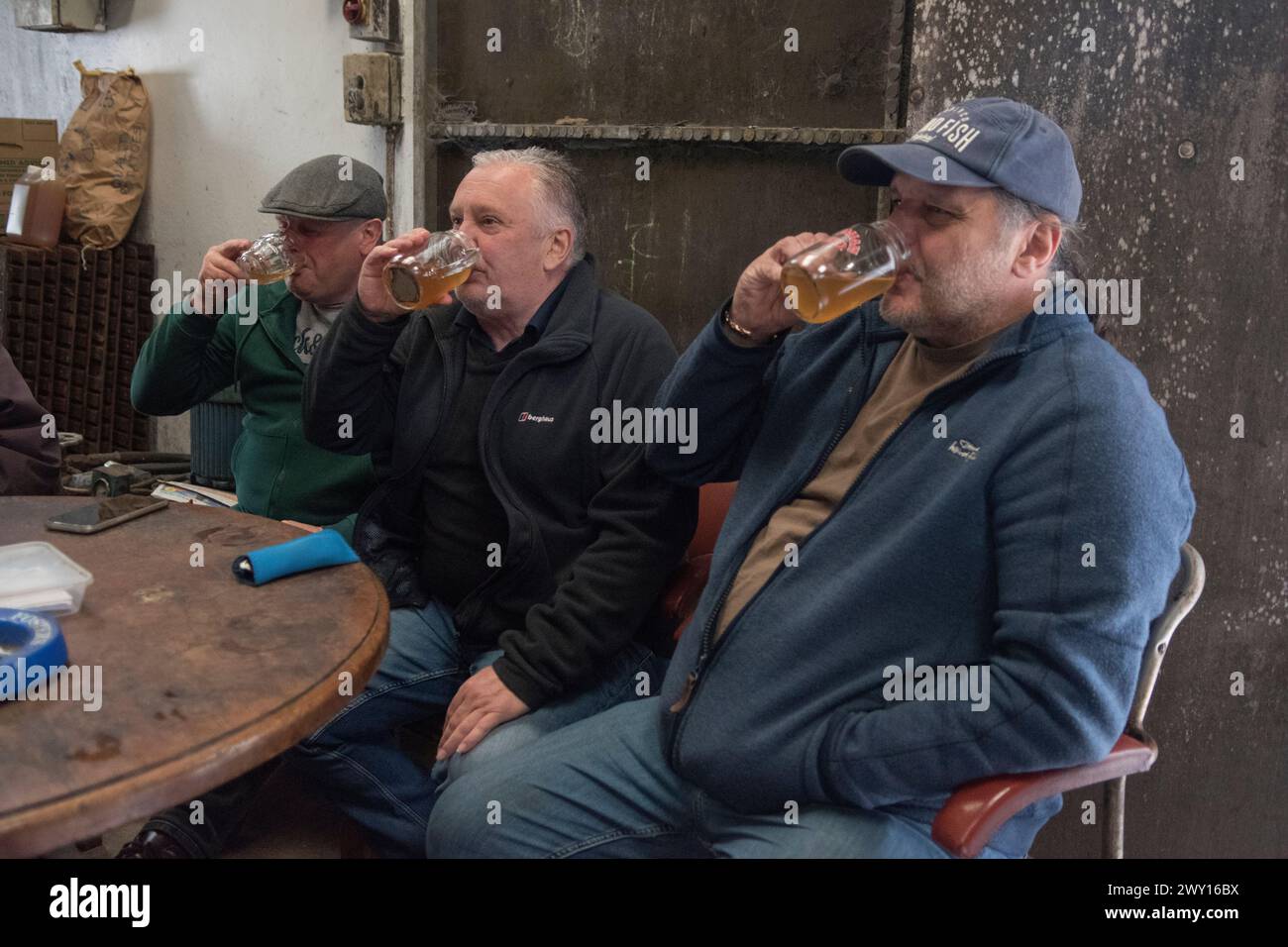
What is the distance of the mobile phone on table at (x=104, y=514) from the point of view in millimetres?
1836

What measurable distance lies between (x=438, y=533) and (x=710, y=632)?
0.76 meters

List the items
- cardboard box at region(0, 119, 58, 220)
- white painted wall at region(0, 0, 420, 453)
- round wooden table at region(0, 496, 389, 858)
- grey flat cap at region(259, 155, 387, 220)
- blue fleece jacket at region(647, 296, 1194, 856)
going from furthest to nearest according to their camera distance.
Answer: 1. cardboard box at region(0, 119, 58, 220)
2. white painted wall at region(0, 0, 420, 453)
3. grey flat cap at region(259, 155, 387, 220)
4. blue fleece jacket at region(647, 296, 1194, 856)
5. round wooden table at region(0, 496, 389, 858)

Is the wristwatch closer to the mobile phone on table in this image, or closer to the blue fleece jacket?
the blue fleece jacket

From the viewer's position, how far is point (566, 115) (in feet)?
11.0

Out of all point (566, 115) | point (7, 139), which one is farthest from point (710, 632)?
point (7, 139)

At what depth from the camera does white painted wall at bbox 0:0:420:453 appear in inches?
150

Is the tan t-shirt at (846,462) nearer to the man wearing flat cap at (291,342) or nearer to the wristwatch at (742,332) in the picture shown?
the wristwatch at (742,332)

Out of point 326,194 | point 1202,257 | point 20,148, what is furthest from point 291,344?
point 20,148

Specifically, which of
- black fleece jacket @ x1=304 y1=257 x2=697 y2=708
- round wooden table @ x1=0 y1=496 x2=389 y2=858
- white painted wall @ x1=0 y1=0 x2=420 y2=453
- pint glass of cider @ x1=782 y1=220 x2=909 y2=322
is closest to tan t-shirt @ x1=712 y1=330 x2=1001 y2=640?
pint glass of cider @ x1=782 y1=220 x2=909 y2=322

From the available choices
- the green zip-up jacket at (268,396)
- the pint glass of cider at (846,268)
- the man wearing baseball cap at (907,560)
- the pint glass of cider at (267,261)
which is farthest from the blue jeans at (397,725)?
the pint glass of cider at (846,268)

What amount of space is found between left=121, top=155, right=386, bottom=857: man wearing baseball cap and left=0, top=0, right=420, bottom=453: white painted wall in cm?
89

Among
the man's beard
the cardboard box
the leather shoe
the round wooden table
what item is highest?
the cardboard box

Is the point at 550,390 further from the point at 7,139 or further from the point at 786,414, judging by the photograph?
the point at 7,139

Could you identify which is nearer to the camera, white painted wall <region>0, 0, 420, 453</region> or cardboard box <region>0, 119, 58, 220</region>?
white painted wall <region>0, 0, 420, 453</region>
